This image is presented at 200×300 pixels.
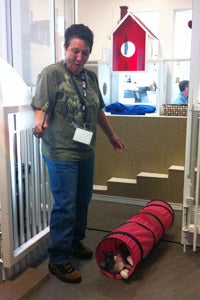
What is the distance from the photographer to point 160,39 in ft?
15.1

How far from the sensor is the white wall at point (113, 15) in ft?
15.0

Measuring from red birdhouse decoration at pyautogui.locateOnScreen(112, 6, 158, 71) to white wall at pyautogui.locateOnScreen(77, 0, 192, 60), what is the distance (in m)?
1.20

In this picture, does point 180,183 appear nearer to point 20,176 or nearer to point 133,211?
point 133,211

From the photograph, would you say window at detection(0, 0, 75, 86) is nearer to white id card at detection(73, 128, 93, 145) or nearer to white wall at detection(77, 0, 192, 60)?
white id card at detection(73, 128, 93, 145)

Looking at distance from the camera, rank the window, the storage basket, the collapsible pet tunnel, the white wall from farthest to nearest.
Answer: the white wall → the storage basket → the window → the collapsible pet tunnel

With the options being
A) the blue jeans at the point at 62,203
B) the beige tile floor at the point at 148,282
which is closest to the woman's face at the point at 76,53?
the blue jeans at the point at 62,203

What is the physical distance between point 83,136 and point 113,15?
3.48 meters

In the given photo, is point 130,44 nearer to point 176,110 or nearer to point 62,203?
point 176,110

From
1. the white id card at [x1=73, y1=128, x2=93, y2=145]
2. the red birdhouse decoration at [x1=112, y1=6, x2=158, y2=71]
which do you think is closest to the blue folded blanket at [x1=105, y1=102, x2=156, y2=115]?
the red birdhouse decoration at [x1=112, y1=6, x2=158, y2=71]

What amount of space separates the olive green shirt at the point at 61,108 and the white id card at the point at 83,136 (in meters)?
0.02

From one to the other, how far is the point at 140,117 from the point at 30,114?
1479 mm

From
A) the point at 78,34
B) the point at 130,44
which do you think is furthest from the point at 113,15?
the point at 78,34

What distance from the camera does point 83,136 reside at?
6.11 feet

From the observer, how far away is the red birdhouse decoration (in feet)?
10.4
